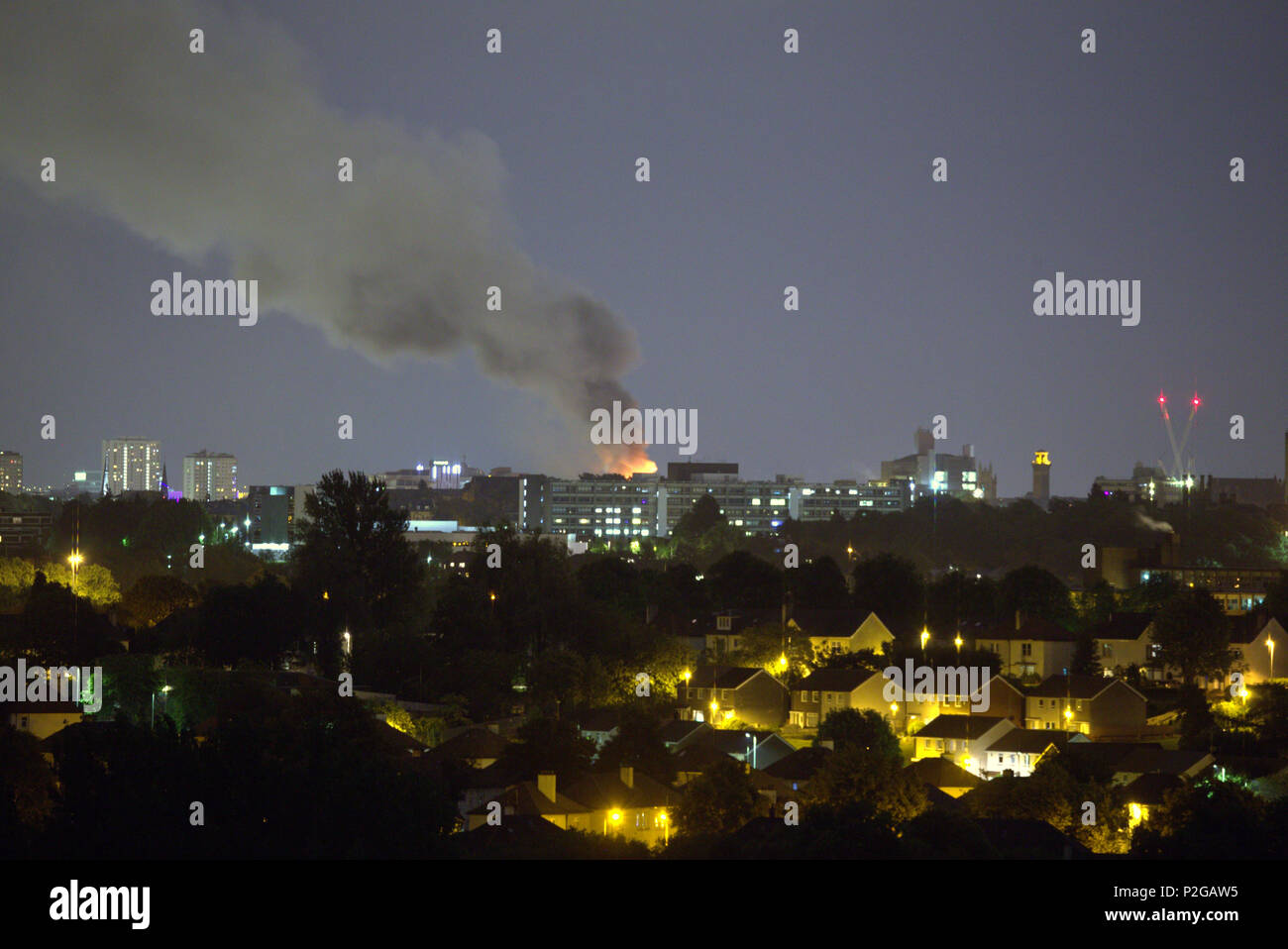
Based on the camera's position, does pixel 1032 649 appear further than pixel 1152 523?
No

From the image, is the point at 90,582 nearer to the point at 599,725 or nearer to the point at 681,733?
the point at 599,725

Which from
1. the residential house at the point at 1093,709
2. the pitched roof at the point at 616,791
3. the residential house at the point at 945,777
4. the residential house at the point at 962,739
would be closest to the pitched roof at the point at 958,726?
the residential house at the point at 962,739

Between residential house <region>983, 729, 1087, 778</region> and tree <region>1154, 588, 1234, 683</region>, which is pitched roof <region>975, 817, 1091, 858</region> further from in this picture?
tree <region>1154, 588, 1234, 683</region>

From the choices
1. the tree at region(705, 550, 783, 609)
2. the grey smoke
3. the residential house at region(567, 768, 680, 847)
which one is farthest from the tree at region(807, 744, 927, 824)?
the grey smoke

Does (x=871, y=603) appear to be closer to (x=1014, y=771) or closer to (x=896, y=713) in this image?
(x=896, y=713)

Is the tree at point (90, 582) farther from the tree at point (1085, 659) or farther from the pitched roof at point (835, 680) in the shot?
the tree at point (1085, 659)

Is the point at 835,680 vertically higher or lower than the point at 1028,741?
higher

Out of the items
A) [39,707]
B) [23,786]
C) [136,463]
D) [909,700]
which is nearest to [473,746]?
[39,707]

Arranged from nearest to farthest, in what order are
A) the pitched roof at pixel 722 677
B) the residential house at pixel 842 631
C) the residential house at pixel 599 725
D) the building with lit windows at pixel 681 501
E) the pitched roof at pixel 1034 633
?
the residential house at pixel 599 725, the pitched roof at pixel 722 677, the pitched roof at pixel 1034 633, the residential house at pixel 842 631, the building with lit windows at pixel 681 501
